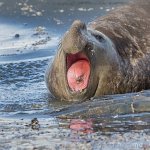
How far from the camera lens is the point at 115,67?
806 cm

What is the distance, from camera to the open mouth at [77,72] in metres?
7.74

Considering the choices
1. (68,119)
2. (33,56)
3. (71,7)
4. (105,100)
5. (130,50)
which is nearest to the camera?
(68,119)

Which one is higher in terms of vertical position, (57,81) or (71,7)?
(71,7)

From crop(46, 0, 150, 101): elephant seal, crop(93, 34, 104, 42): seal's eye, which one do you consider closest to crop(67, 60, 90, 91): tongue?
crop(46, 0, 150, 101): elephant seal

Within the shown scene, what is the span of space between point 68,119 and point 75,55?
1.05 meters

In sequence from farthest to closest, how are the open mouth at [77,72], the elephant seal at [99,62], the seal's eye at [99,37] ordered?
the seal's eye at [99,37] < the open mouth at [77,72] < the elephant seal at [99,62]

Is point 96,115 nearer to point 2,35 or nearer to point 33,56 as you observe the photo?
point 33,56

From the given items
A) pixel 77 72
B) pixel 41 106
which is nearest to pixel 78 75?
pixel 77 72

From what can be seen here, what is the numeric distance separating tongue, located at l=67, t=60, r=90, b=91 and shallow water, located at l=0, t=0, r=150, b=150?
22 centimetres

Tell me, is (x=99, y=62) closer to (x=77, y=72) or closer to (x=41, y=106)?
(x=77, y=72)

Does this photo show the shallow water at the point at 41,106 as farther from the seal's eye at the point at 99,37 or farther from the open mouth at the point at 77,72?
the seal's eye at the point at 99,37

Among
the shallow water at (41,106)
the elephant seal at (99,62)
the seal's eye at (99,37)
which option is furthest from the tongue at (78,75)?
the seal's eye at (99,37)

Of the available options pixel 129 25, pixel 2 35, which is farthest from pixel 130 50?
pixel 2 35

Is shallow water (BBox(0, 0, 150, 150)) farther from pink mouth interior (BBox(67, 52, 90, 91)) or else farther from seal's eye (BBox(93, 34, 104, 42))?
seal's eye (BBox(93, 34, 104, 42))
